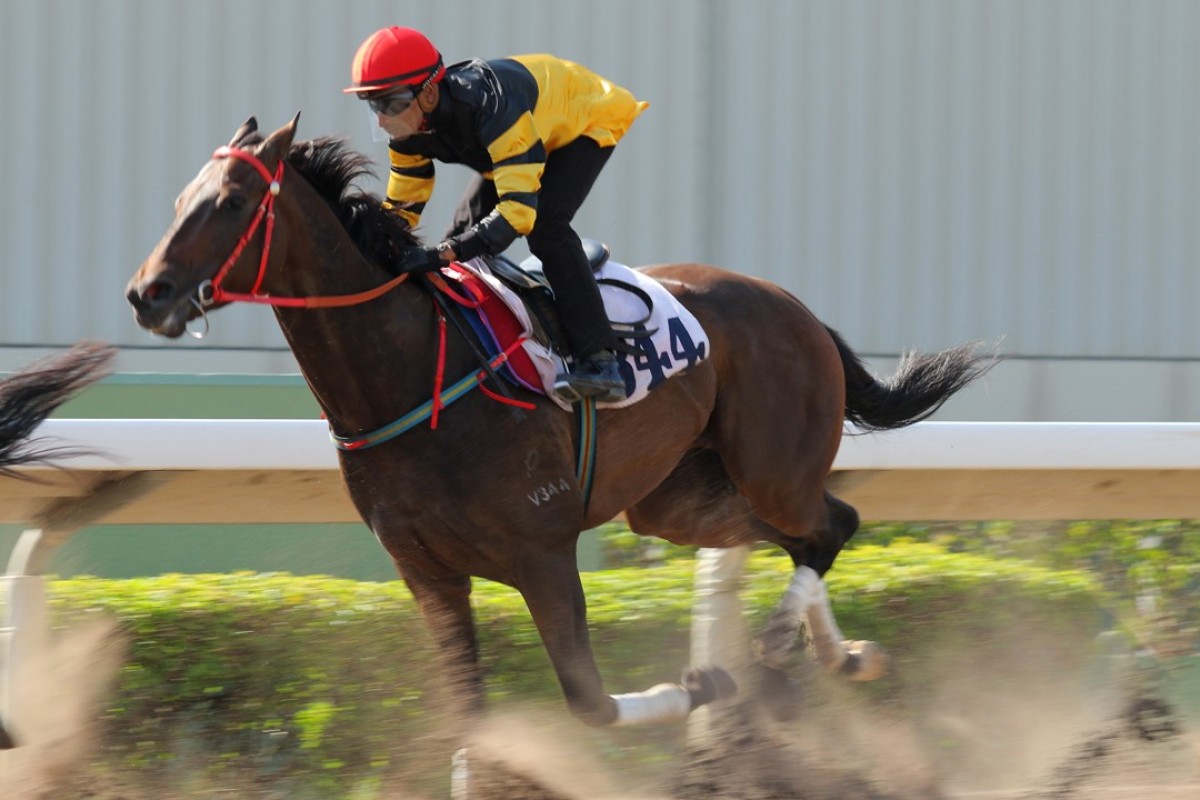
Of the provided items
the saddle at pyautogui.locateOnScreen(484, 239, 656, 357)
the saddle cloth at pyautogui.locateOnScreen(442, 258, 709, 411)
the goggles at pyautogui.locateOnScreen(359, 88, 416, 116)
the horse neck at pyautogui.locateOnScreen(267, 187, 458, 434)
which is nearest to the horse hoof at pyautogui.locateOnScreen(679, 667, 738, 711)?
the saddle cloth at pyautogui.locateOnScreen(442, 258, 709, 411)

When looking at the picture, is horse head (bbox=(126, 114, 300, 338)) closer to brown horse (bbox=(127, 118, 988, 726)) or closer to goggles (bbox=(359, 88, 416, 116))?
brown horse (bbox=(127, 118, 988, 726))

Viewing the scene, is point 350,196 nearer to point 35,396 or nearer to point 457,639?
point 35,396

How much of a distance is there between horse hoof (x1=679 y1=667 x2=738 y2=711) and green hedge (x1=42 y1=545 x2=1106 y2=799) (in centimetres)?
40

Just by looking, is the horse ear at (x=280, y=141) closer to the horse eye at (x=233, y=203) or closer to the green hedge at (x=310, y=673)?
the horse eye at (x=233, y=203)

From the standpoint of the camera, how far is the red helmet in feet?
11.4

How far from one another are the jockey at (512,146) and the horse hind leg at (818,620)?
36.9 inches

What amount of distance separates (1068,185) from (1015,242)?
44cm

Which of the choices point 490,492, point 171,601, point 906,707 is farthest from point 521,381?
point 906,707

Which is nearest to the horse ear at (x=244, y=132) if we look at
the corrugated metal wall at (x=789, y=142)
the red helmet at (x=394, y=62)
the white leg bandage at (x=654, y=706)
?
the red helmet at (x=394, y=62)

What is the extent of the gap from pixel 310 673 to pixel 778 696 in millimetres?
1302

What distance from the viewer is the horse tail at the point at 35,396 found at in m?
3.82

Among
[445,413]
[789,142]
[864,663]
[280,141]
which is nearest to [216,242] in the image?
[280,141]

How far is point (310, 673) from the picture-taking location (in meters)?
4.15

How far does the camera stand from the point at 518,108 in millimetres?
3607
